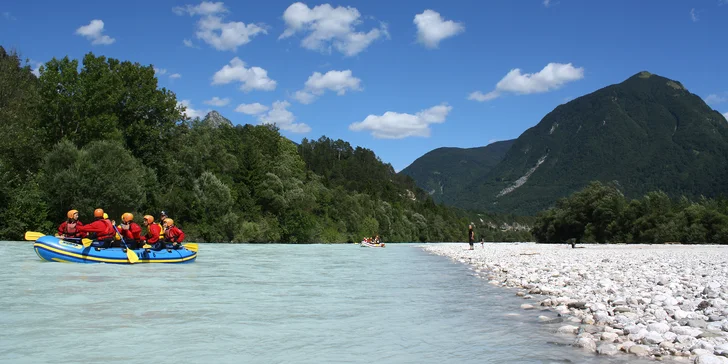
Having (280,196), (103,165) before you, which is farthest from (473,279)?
(280,196)

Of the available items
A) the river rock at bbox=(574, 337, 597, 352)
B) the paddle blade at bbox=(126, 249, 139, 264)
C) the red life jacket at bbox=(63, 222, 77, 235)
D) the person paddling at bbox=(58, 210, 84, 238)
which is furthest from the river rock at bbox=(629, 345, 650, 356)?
the red life jacket at bbox=(63, 222, 77, 235)

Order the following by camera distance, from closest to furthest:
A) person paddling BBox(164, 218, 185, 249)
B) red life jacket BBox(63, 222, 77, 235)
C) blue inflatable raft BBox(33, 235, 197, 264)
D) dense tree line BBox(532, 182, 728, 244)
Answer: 1. blue inflatable raft BBox(33, 235, 197, 264)
2. red life jacket BBox(63, 222, 77, 235)
3. person paddling BBox(164, 218, 185, 249)
4. dense tree line BBox(532, 182, 728, 244)

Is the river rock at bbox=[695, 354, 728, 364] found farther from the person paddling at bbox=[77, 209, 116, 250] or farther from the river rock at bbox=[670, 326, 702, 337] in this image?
the person paddling at bbox=[77, 209, 116, 250]

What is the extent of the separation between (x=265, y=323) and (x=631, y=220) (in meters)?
81.8

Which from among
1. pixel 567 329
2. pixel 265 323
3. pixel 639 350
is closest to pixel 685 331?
pixel 639 350

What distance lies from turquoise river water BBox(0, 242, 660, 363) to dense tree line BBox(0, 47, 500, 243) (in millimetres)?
28394

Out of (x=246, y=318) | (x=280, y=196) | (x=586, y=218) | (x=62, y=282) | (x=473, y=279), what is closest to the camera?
(x=246, y=318)

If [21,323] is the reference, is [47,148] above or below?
above

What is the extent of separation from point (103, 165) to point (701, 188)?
182438 millimetres

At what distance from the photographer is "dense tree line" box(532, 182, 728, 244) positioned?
67.7 meters

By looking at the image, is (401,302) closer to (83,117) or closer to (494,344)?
(494,344)

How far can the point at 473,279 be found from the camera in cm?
1741

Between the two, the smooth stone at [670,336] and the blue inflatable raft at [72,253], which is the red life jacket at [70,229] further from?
the smooth stone at [670,336]

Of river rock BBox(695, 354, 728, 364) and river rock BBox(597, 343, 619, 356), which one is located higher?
river rock BBox(695, 354, 728, 364)
